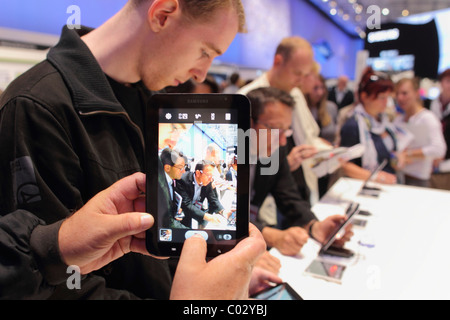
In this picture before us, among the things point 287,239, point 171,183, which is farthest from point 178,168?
point 287,239

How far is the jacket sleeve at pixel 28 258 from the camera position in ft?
1.65

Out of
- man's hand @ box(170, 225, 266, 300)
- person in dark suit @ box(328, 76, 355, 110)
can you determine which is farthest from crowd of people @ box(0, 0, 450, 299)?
person in dark suit @ box(328, 76, 355, 110)

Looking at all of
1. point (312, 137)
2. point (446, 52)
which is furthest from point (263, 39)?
point (446, 52)

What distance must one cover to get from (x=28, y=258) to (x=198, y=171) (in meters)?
0.31

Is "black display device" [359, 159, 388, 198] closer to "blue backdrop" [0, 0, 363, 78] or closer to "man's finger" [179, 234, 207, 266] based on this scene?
"blue backdrop" [0, 0, 363, 78]

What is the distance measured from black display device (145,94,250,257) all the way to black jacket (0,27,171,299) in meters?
0.19

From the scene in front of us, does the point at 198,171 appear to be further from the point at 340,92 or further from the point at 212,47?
the point at 340,92

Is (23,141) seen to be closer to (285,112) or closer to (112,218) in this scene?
(112,218)

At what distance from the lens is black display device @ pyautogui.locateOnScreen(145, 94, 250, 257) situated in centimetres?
56

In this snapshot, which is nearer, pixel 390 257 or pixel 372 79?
pixel 390 257

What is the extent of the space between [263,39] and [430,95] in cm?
334

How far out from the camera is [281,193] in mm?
1591

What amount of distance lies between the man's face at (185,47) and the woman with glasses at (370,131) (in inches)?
70.6

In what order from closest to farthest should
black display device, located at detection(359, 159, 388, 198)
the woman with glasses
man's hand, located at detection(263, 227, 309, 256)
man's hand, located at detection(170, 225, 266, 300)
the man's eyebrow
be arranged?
man's hand, located at detection(170, 225, 266, 300), the man's eyebrow, man's hand, located at detection(263, 227, 309, 256), black display device, located at detection(359, 159, 388, 198), the woman with glasses
